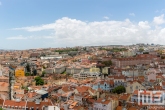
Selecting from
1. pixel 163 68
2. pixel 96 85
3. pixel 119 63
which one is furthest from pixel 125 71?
pixel 119 63

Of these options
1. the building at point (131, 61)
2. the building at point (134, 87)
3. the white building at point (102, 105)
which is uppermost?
the building at point (131, 61)

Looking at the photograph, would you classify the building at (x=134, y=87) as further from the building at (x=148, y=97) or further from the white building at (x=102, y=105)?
the white building at (x=102, y=105)

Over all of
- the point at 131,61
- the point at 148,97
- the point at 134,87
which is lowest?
the point at 148,97

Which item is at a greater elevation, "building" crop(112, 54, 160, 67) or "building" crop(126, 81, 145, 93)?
"building" crop(112, 54, 160, 67)

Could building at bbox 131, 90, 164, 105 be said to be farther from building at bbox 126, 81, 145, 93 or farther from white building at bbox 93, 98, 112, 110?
white building at bbox 93, 98, 112, 110

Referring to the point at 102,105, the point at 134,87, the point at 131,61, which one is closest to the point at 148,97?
the point at 134,87

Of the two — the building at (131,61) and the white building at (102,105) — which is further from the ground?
the building at (131,61)

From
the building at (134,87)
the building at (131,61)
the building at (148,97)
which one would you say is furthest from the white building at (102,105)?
the building at (131,61)

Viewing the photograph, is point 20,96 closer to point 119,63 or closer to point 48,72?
point 48,72

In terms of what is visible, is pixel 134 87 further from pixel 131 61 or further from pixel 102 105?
pixel 131 61

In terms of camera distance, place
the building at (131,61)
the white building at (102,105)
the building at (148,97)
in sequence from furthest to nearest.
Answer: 1. the building at (131,61)
2. the building at (148,97)
3. the white building at (102,105)

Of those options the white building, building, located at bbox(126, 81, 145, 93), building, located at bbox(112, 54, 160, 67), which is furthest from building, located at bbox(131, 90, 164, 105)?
building, located at bbox(112, 54, 160, 67)
